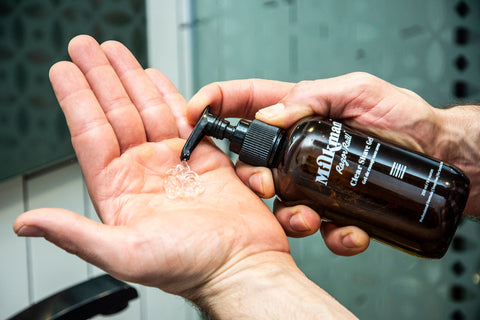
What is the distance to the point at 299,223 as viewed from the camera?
2.22 feet

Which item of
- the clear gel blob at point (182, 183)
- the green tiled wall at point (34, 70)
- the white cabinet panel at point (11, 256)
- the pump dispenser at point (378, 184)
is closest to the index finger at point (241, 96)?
the clear gel blob at point (182, 183)

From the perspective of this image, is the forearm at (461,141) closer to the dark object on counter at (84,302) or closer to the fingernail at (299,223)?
the fingernail at (299,223)

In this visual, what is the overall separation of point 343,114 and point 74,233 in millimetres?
523

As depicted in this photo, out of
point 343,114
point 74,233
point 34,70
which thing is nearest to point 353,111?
point 343,114

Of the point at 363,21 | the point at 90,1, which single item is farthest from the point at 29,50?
the point at 363,21

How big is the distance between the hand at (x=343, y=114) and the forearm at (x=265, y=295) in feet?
0.34

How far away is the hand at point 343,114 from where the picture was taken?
0.67m

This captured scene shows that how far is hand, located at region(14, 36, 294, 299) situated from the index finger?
0.24ft

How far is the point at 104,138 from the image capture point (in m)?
0.65

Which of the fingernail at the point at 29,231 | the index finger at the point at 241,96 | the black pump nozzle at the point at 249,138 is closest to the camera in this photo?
the fingernail at the point at 29,231

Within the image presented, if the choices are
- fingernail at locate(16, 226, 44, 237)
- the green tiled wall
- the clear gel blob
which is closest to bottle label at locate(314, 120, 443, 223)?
the clear gel blob

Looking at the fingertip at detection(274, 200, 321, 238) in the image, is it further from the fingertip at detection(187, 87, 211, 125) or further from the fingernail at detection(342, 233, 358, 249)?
the fingertip at detection(187, 87, 211, 125)

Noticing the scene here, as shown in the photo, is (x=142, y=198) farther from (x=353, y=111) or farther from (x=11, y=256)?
(x=11, y=256)

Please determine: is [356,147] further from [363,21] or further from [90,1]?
[90,1]
